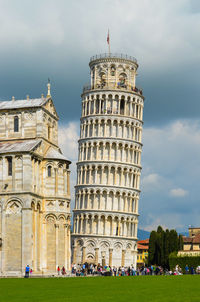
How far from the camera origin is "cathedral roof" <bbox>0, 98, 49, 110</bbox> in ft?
206

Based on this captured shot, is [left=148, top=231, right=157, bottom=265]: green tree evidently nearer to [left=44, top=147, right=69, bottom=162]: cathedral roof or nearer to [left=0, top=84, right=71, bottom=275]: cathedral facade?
[left=0, top=84, right=71, bottom=275]: cathedral facade

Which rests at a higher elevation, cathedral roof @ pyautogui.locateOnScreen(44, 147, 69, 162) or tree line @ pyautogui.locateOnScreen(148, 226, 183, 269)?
cathedral roof @ pyautogui.locateOnScreen(44, 147, 69, 162)

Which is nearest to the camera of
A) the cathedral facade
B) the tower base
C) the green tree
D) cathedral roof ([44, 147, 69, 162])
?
the cathedral facade

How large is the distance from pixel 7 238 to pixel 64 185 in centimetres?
929

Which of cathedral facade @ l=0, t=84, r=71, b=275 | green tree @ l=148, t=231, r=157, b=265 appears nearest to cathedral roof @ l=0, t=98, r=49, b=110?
cathedral facade @ l=0, t=84, r=71, b=275

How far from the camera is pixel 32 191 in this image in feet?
186

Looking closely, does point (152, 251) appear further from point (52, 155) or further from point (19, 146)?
point (19, 146)

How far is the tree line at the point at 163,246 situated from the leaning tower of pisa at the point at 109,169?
12.5 feet

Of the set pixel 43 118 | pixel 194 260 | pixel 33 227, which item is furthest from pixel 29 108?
pixel 194 260

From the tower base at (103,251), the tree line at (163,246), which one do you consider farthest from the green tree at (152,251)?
the tower base at (103,251)

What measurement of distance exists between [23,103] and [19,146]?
7123mm

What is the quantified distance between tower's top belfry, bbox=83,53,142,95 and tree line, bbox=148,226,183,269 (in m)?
26.1

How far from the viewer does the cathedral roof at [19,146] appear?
189 ft

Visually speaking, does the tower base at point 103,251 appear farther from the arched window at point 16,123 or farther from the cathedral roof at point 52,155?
the arched window at point 16,123
